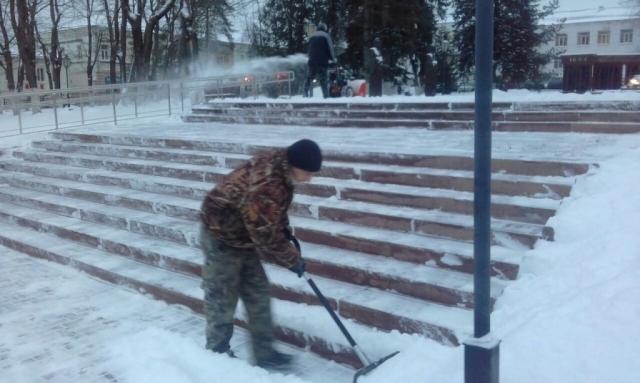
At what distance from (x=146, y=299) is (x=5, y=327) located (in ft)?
4.09

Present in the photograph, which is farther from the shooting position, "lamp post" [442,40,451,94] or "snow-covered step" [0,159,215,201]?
"lamp post" [442,40,451,94]

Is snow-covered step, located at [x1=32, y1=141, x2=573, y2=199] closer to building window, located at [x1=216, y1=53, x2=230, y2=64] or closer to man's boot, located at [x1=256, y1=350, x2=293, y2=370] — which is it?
man's boot, located at [x1=256, y1=350, x2=293, y2=370]

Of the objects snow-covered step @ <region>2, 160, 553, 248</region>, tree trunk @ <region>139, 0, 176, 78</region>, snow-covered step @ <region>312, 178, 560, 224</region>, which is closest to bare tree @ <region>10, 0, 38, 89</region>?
tree trunk @ <region>139, 0, 176, 78</region>

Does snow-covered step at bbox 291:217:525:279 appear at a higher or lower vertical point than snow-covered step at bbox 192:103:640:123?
lower

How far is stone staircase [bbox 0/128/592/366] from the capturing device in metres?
4.63

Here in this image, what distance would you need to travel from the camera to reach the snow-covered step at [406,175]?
5340 millimetres

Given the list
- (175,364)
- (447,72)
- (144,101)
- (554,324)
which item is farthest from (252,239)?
(447,72)

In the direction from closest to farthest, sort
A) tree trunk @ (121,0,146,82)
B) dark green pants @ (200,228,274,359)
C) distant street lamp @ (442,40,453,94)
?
1. dark green pants @ (200,228,274,359)
2. tree trunk @ (121,0,146,82)
3. distant street lamp @ (442,40,453,94)

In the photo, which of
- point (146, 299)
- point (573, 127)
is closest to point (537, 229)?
point (573, 127)

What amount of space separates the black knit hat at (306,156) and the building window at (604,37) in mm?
65879

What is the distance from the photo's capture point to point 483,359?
9.76 feet

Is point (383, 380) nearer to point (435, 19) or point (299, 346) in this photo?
point (299, 346)

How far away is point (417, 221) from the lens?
5.41 meters

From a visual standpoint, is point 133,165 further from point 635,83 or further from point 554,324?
point 635,83
